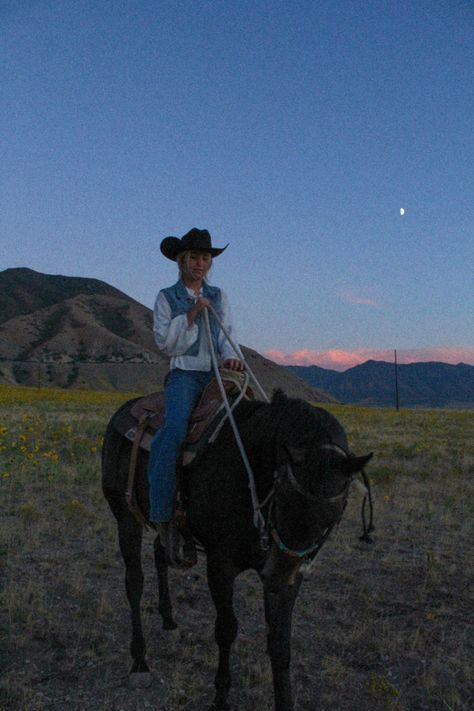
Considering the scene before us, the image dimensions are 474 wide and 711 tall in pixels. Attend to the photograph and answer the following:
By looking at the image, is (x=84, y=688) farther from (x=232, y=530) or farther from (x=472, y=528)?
(x=472, y=528)

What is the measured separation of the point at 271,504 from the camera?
3213mm

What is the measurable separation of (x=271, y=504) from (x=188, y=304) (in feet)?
6.11

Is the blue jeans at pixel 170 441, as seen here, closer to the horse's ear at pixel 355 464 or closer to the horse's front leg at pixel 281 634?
the horse's front leg at pixel 281 634


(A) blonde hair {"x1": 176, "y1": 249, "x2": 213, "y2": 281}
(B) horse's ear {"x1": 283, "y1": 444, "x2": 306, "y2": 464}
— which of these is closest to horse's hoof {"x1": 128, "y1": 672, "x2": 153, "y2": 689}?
(B) horse's ear {"x1": 283, "y1": 444, "x2": 306, "y2": 464}

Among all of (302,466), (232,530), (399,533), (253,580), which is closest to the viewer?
(302,466)

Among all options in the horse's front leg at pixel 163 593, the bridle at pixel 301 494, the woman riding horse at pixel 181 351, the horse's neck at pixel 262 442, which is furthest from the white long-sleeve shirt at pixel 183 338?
the horse's front leg at pixel 163 593

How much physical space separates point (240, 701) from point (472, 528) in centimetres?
598

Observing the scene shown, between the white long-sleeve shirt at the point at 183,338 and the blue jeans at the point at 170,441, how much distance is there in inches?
3.5

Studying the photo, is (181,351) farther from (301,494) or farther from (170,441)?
(301,494)

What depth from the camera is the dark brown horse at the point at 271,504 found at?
2.94 meters

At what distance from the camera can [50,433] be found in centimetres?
1689

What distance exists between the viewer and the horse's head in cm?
289

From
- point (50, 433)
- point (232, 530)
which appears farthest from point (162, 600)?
point (50, 433)

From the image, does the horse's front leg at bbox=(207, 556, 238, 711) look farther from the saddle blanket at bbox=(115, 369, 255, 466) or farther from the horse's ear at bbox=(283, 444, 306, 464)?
the horse's ear at bbox=(283, 444, 306, 464)
